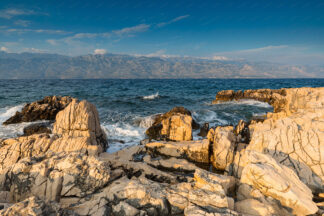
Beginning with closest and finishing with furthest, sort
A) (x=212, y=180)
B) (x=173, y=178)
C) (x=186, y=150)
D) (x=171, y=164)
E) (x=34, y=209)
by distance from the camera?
(x=34, y=209) < (x=212, y=180) < (x=173, y=178) < (x=171, y=164) < (x=186, y=150)

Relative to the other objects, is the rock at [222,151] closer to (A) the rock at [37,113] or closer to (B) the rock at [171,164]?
(B) the rock at [171,164]

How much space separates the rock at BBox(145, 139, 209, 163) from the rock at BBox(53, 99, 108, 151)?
3.59 m

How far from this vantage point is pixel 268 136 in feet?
27.5

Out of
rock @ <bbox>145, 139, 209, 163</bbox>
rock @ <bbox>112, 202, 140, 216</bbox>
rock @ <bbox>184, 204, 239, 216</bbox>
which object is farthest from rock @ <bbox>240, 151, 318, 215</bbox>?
rock @ <bbox>112, 202, 140, 216</bbox>

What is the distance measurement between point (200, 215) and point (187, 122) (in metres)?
8.39

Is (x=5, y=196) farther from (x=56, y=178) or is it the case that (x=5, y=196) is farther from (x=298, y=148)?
Answer: (x=298, y=148)

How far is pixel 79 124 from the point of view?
1067cm

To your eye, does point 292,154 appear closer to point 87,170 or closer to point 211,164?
point 211,164

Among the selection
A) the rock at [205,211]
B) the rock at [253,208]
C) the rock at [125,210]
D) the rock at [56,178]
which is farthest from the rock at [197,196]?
the rock at [56,178]

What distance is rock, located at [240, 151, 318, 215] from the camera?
510 cm

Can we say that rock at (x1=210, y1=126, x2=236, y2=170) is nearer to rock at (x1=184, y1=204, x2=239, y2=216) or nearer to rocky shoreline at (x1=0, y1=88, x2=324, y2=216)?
rocky shoreline at (x1=0, y1=88, x2=324, y2=216)

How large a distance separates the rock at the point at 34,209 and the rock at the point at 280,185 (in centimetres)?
555

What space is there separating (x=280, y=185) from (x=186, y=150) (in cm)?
490

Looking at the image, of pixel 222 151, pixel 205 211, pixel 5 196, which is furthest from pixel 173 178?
pixel 5 196
